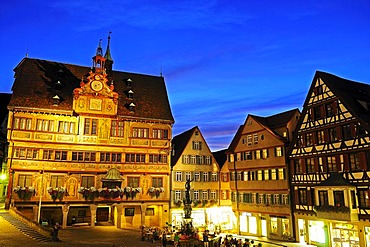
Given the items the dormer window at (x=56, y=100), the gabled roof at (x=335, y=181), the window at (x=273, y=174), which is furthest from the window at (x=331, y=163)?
the dormer window at (x=56, y=100)

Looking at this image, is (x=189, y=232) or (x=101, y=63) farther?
(x=101, y=63)

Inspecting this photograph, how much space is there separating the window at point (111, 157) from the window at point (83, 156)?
1.15 m

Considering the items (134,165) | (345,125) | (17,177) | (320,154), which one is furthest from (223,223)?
(17,177)

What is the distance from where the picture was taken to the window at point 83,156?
37.9 meters

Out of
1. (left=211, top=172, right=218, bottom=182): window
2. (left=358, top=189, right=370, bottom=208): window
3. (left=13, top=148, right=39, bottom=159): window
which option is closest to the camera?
(left=358, top=189, right=370, bottom=208): window

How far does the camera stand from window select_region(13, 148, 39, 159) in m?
35.5

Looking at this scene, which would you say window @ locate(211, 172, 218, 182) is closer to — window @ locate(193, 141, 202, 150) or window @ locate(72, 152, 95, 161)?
window @ locate(193, 141, 202, 150)

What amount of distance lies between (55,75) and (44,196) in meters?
15.2

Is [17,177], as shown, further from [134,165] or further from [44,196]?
[134,165]

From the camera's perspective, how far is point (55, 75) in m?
41.5

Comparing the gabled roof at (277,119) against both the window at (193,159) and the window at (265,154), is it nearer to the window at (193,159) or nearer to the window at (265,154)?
the window at (265,154)

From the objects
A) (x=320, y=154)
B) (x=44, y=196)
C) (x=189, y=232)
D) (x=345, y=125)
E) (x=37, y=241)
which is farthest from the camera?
(x=44, y=196)

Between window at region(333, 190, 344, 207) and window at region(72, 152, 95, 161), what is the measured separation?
26380 mm

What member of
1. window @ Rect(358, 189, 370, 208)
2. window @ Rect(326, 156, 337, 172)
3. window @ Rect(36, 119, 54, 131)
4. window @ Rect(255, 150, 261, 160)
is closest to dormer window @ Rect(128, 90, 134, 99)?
window @ Rect(36, 119, 54, 131)
